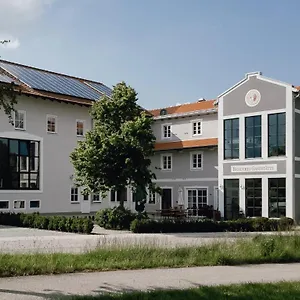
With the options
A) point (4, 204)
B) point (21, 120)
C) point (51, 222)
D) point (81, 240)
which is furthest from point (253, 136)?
point (81, 240)

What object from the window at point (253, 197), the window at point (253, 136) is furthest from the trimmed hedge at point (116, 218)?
the window at point (253, 136)

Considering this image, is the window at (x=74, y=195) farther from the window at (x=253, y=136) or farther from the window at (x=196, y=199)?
the window at (x=253, y=136)

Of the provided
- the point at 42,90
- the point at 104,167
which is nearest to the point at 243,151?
the point at 104,167

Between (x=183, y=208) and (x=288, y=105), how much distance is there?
12.8m

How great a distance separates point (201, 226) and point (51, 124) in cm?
1874

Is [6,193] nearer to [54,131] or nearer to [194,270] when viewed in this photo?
[54,131]

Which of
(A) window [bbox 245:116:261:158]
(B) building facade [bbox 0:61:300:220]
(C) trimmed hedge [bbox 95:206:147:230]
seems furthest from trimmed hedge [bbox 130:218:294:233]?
(A) window [bbox 245:116:261:158]

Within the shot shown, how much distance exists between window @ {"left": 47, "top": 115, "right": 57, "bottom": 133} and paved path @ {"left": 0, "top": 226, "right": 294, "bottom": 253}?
1469cm

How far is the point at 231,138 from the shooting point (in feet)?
128

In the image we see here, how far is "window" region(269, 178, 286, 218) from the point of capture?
117ft

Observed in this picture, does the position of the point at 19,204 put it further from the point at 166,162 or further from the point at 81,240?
the point at 81,240

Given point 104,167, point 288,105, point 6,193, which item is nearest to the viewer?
point 104,167

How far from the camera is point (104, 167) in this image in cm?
2916

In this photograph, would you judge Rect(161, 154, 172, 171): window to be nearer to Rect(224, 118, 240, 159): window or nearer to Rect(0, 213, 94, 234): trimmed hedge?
Rect(224, 118, 240, 159): window
